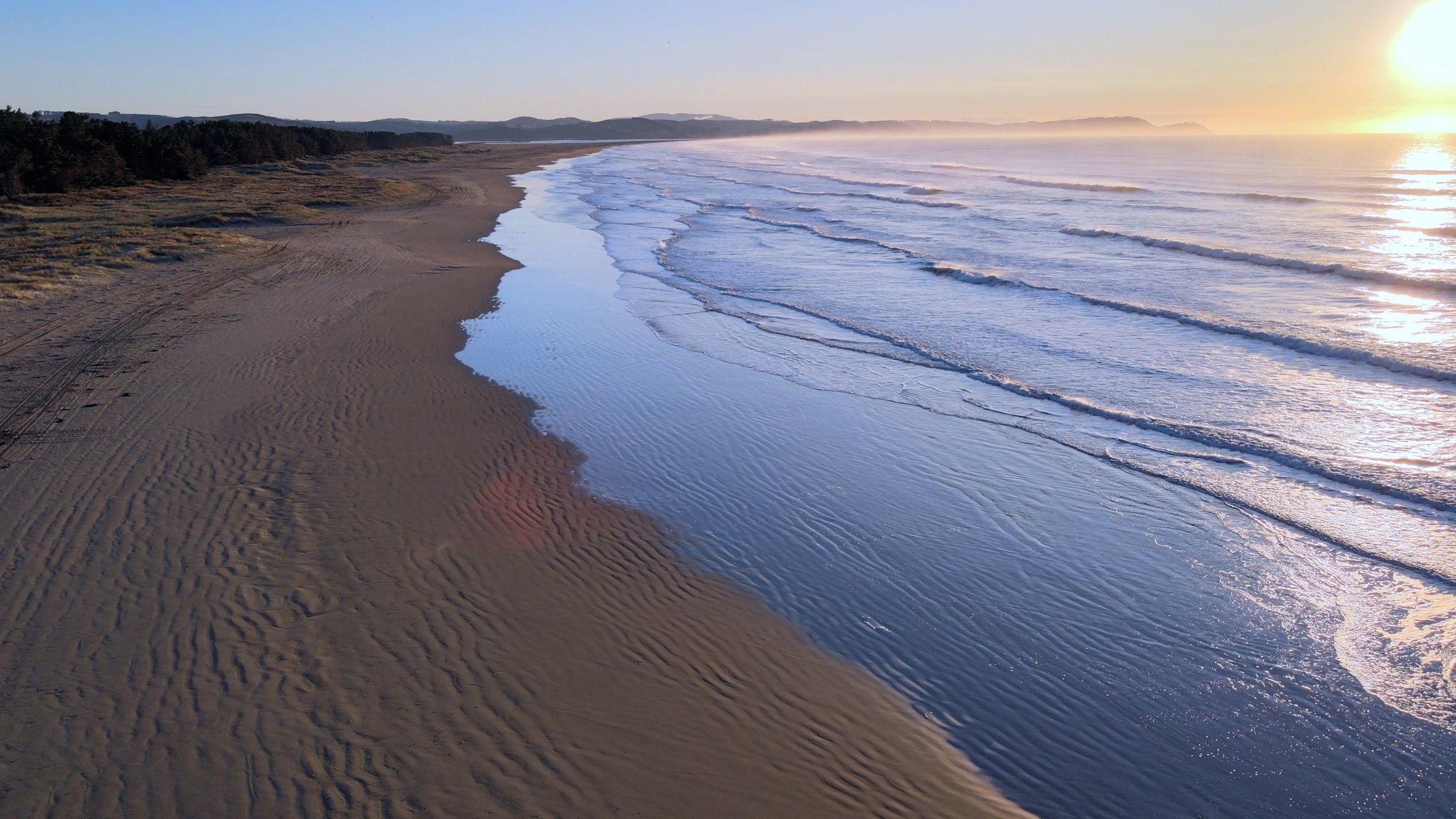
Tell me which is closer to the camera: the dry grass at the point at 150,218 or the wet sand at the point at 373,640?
the wet sand at the point at 373,640

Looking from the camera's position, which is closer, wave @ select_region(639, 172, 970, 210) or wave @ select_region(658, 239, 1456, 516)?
wave @ select_region(658, 239, 1456, 516)

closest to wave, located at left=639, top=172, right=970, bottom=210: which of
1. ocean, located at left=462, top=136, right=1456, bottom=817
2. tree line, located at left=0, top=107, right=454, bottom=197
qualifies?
ocean, located at left=462, top=136, right=1456, bottom=817

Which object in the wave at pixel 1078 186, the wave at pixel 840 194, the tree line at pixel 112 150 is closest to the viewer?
the tree line at pixel 112 150

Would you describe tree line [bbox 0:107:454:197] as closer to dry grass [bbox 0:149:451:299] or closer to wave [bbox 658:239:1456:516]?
dry grass [bbox 0:149:451:299]

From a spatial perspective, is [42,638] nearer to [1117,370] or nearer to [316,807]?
[316,807]

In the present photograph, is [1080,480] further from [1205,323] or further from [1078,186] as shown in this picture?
[1078,186]

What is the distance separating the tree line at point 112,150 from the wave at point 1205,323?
27766 millimetres

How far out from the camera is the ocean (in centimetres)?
502

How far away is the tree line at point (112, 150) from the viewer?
2888 centimetres

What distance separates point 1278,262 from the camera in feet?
67.8

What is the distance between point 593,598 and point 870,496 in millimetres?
3035

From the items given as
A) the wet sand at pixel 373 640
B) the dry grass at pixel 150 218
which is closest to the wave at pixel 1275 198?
the dry grass at pixel 150 218

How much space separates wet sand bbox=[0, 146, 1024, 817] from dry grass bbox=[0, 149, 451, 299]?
7.74 metres

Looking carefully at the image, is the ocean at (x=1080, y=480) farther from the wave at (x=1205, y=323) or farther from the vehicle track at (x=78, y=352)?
the vehicle track at (x=78, y=352)
